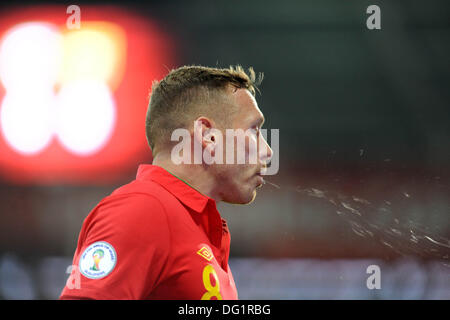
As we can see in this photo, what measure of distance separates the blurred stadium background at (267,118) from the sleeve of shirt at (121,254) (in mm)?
1944

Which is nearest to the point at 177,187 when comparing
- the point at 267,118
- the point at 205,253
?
the point at 205,253

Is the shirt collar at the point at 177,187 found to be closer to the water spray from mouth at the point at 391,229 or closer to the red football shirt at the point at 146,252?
the red football shirt at the point at 146,252

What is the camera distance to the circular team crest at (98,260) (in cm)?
86

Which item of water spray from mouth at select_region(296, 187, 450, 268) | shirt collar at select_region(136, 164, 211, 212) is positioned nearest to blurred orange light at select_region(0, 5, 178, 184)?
water spray from mouth at select_region(296, 187, 450, 268)

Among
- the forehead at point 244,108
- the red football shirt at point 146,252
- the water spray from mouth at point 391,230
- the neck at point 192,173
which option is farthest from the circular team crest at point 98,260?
the water spray from mouth at point 391,230

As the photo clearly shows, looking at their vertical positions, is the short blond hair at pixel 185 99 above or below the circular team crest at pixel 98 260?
above

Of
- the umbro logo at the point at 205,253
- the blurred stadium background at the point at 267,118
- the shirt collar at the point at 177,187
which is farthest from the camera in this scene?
the blurred stadium background at the point at 267,118

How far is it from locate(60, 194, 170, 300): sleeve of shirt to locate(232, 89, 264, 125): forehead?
39 cm

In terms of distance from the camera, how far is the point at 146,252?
0.89 meters

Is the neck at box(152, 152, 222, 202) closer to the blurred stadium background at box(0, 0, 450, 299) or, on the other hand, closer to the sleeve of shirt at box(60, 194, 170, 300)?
the sleeve of shirt at box(60, 194, 170, 300)

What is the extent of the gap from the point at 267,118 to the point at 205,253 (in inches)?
75.9

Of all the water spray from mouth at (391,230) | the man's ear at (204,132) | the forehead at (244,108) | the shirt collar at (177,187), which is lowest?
the water spray from mouth at (391,230)

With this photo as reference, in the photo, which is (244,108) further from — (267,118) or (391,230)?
(391,230)
